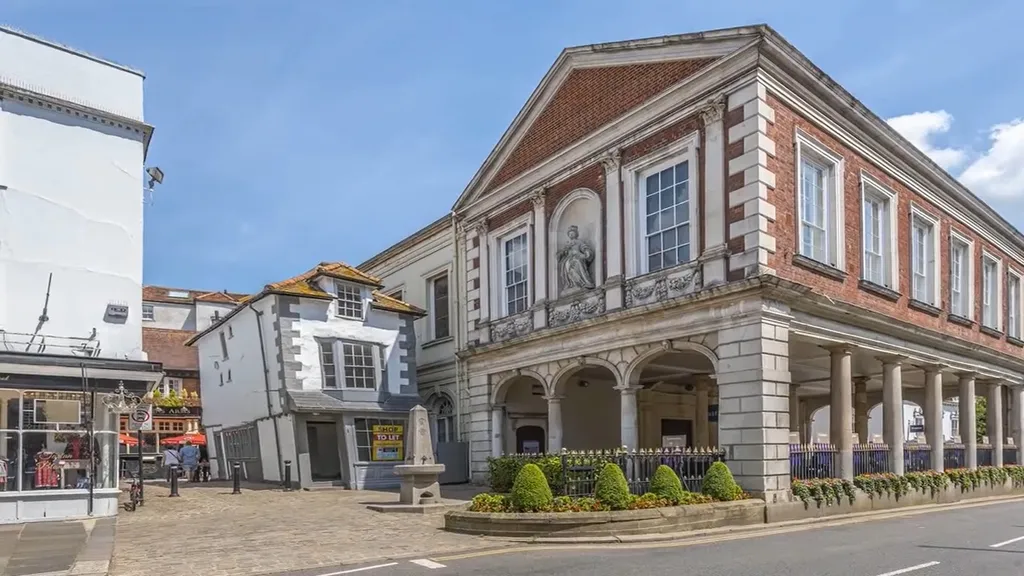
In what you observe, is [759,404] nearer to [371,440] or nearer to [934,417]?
[934,417]

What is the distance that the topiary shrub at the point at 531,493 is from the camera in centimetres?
1344

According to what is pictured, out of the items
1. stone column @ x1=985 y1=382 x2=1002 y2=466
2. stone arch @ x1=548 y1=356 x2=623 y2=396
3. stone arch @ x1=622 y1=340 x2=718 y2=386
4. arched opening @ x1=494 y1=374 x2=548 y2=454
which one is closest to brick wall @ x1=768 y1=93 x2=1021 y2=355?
stone column @ x1=985 y1=382 x2=1002 y2=466

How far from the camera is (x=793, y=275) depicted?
16.7 metres

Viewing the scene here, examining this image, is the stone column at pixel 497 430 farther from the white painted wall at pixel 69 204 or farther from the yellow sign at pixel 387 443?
the white painted wall at pixel 69 204

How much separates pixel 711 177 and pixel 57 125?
1329 centimetres

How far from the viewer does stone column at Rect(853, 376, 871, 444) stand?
26.2 meters

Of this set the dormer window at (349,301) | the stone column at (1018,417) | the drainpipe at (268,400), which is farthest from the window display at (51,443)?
the stone column at (1018,417)

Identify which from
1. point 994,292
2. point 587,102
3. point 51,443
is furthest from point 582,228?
point 994,292

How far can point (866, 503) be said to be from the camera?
17.7 metres

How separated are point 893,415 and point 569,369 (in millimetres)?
7767

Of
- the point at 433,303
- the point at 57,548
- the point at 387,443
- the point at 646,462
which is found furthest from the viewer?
the point at 433,303

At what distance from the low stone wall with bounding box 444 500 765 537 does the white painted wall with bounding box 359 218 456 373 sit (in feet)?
45.3

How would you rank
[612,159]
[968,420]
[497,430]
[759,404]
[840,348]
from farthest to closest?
1. [497,430]
2. [968,420]
3. [612,159]
4. [840,348]
5. [759,404]

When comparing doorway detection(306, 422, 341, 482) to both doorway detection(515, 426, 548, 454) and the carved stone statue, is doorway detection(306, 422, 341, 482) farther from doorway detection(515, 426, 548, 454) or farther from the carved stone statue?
the carved stone statue
